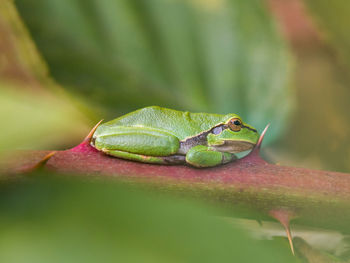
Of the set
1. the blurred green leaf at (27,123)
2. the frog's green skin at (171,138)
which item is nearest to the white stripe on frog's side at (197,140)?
the frog's green skin at (171,138)

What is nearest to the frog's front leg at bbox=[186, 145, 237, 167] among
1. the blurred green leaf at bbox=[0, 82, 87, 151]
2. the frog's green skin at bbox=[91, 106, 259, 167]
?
the frog's green skin at bbox=[91, 106, 259, 167]

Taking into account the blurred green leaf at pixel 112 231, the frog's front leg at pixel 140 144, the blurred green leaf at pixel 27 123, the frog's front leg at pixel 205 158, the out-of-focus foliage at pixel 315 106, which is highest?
the blurred green leaf at pixel 27 123

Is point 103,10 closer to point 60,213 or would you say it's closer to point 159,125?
point 159,125

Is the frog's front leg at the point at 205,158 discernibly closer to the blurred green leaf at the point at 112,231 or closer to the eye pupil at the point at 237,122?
the eye pupil at the point at 237,122

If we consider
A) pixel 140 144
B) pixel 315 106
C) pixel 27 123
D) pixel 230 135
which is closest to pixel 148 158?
pixel 140 144

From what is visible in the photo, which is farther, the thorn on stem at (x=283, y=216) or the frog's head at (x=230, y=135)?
the frog's head at (x=230, y=135)

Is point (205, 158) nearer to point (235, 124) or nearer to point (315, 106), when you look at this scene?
point (235, 124)

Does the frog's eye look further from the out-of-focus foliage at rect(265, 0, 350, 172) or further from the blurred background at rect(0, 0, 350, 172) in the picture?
the out-of-focus foliage at rect(265, 0, 350, 172)
